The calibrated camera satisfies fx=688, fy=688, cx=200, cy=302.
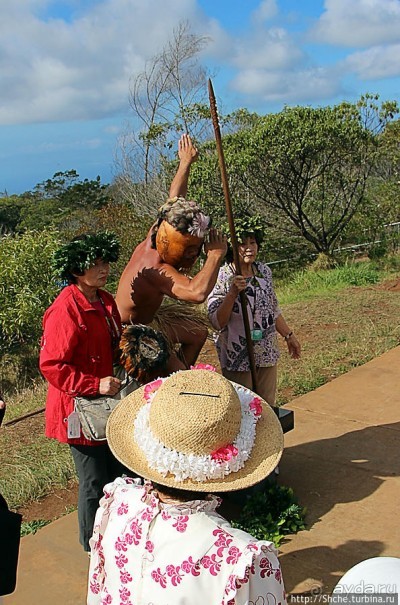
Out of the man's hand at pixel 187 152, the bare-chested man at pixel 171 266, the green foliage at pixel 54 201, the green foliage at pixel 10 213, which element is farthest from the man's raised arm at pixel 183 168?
the green foliage at pixel 10 213

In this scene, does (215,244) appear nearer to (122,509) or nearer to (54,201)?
(122,509)

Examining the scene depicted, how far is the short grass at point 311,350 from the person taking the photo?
4.51m

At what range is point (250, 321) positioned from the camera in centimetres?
412

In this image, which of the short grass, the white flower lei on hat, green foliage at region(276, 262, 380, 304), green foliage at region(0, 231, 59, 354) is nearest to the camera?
the white flower lei on hat

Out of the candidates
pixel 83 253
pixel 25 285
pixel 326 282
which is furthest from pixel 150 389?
pixel 326 282

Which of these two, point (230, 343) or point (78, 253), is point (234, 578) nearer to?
point (78, 253)

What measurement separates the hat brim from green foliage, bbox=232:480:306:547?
145 centimetres

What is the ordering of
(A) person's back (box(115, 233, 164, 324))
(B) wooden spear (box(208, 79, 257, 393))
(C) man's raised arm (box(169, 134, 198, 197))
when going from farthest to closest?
(C) man's raised arm (box(169, 134, 198, 197)) → (B) wooden spear (box(208, 79, 257, 393)) → (A) person's back (box(115, 233, 164, 324))

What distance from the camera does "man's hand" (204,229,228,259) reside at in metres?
3.26

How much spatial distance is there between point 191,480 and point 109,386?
48.7 inches

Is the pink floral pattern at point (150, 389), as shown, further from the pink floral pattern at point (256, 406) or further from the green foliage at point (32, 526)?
the green foliage at point (32, 526)

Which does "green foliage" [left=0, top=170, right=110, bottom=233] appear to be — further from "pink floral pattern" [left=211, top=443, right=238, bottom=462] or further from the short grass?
"pink floral pattern" [left=211, top=443, right=238, bottom=462]

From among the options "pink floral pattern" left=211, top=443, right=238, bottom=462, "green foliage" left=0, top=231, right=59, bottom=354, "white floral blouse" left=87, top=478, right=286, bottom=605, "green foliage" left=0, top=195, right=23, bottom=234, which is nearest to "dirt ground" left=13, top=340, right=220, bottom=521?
"white floral blouse" left=87, top=478, right=286, bottom=605

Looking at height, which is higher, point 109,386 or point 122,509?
point 109,386
